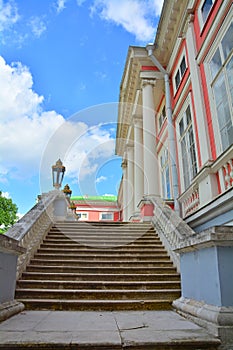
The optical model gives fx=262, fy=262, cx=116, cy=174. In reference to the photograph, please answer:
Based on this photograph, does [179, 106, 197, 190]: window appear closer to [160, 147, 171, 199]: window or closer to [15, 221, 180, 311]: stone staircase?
[160, 147, 171, 199]: window

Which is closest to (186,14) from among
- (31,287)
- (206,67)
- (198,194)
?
(206,67)

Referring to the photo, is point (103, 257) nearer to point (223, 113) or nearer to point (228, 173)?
point (228, 173)

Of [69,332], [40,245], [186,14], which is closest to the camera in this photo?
[69,332]

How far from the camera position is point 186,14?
28.1 feet

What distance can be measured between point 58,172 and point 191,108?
517 centimetres

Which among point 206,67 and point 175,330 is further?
point 206,67

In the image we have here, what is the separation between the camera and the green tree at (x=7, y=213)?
2848cm

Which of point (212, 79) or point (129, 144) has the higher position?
point (129, 144)

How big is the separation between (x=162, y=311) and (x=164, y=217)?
3.14 metres

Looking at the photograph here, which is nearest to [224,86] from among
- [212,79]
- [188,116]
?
[212,79]

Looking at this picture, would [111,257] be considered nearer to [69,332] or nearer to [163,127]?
[69,332]

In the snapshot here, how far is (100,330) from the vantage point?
273 centimetres

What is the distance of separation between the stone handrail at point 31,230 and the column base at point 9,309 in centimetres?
80

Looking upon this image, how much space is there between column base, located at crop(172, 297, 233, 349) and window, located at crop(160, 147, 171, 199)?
8.28m
